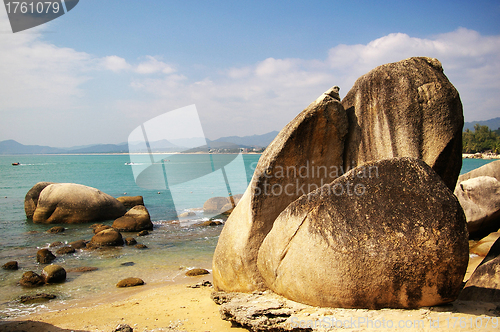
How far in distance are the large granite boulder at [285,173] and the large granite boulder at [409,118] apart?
41cm

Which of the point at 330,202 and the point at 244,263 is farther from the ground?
the point at 330,202

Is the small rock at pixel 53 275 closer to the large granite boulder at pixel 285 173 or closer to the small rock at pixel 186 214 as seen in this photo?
the large granite boulder at pixel 285 173

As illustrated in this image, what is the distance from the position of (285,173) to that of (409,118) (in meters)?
2.17

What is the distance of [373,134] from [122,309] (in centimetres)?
599

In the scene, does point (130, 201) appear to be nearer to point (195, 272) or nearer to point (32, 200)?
point (32, 200)

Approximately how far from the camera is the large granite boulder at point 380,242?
369cm

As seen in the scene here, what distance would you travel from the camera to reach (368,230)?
3.84 m

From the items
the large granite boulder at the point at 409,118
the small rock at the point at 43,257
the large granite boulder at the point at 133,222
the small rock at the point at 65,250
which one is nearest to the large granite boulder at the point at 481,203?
the large granite boulder at the point at 409,118

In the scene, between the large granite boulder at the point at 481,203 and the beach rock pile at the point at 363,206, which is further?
the large granite boulder at the point at 481,203

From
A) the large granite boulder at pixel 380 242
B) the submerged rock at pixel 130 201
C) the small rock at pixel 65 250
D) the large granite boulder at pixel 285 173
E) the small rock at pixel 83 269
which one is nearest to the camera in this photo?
the large granite boulder at pixel 380 242

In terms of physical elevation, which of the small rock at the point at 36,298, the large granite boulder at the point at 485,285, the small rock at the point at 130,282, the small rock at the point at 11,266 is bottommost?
the small rock at the point at 130,282

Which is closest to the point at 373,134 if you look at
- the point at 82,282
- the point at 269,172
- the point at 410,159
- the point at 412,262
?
the point at 410,159

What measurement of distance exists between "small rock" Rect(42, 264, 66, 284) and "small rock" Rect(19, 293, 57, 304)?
2.76 feet

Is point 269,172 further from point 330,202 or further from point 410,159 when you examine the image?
point 410,159
